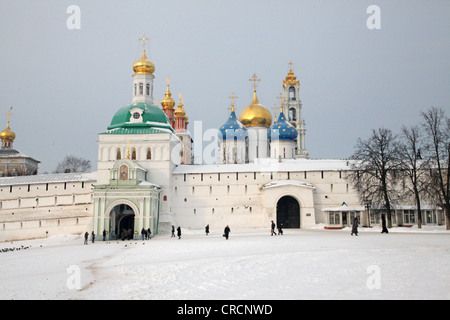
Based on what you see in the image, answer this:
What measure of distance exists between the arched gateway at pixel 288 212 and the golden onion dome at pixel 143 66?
1583 cm

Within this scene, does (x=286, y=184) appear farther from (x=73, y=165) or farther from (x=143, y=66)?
(x=73, y=165)

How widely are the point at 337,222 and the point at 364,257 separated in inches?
785

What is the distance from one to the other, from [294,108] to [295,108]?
8.4 inches

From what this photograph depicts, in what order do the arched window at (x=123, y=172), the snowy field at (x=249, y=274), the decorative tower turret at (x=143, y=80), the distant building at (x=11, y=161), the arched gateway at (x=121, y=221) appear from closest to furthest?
the snowy field at (x=249, y=274), the arched gateway at (x=121, y=221), the arched window at (x=123, y=172), the decorative tower turret at (x=143, y=80), the distant building at (x=11, y=161)

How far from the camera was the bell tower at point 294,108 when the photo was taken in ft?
179

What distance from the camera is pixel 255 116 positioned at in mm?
48875

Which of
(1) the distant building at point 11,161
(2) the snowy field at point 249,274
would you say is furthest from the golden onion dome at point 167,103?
(2) the snowy field at point 249,274

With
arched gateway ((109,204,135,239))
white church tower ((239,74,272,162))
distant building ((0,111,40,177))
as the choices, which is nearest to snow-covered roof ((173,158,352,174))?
arched gateway ((109,204,135,239))

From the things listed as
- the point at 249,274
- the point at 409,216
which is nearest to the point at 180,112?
the point at 409,216

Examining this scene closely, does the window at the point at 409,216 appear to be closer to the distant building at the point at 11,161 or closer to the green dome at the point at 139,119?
the green dome at the point at 139,119

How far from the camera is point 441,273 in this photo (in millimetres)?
10547
